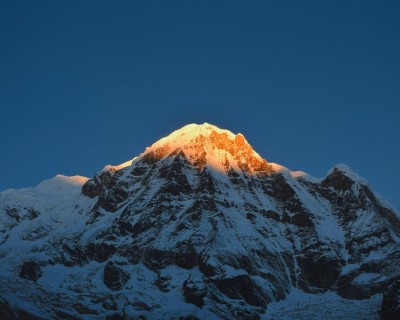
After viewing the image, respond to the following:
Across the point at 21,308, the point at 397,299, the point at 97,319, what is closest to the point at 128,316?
the point at 97,319

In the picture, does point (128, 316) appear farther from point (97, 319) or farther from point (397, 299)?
point (397, 299)

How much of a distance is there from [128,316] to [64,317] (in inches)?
594

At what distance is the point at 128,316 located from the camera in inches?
→ 7854

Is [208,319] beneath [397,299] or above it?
beneath

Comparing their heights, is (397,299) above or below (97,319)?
above

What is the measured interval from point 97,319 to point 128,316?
7307 mm

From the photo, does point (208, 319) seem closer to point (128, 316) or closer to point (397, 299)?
point (128, 316)

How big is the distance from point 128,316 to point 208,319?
1898 centimetres

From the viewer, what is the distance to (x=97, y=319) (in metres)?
199

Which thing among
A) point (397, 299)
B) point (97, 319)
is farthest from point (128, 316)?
point (397, 299)

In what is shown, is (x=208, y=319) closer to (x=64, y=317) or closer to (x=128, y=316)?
(x=128, y=316)

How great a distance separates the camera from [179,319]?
648ft

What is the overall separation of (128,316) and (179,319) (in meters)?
12.2

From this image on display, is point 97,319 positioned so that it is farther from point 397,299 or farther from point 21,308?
point 397,299
